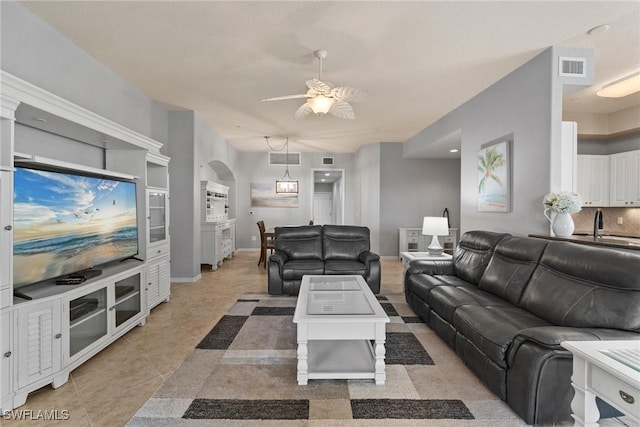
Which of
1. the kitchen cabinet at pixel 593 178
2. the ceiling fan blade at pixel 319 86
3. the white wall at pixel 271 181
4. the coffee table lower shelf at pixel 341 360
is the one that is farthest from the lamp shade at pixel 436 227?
the white wall at pixel 271 181


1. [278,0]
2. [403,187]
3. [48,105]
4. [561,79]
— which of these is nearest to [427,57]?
[561,79]

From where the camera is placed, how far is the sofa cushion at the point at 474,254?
308cm

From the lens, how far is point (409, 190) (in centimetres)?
733

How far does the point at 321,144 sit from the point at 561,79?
520 centimetres

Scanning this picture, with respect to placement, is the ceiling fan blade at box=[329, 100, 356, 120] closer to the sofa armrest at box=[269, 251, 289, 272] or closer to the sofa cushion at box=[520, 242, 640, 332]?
the sofa armrest at box=[269, 251, 289, 272]

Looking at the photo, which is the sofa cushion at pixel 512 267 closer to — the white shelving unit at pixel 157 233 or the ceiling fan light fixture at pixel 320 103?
the ceiling fan light fixture at pixel 320 103

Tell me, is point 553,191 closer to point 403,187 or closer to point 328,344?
point 328,344

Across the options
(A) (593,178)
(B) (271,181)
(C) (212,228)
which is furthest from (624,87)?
(B) (271,181)

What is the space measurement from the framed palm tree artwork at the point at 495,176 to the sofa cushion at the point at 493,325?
167 centimetres

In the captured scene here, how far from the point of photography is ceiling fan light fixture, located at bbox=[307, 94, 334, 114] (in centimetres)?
301

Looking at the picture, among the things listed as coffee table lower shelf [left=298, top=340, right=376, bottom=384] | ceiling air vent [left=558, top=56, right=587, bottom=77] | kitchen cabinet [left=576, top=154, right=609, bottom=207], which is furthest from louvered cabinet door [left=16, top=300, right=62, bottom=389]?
kitchen cabinet [left=576, top=154, right=609, bottom=207]

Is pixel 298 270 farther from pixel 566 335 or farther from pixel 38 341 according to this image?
pixel 566 335

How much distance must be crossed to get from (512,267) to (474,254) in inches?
24.9

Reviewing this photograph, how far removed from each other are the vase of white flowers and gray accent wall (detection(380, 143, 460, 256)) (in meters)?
4.43
